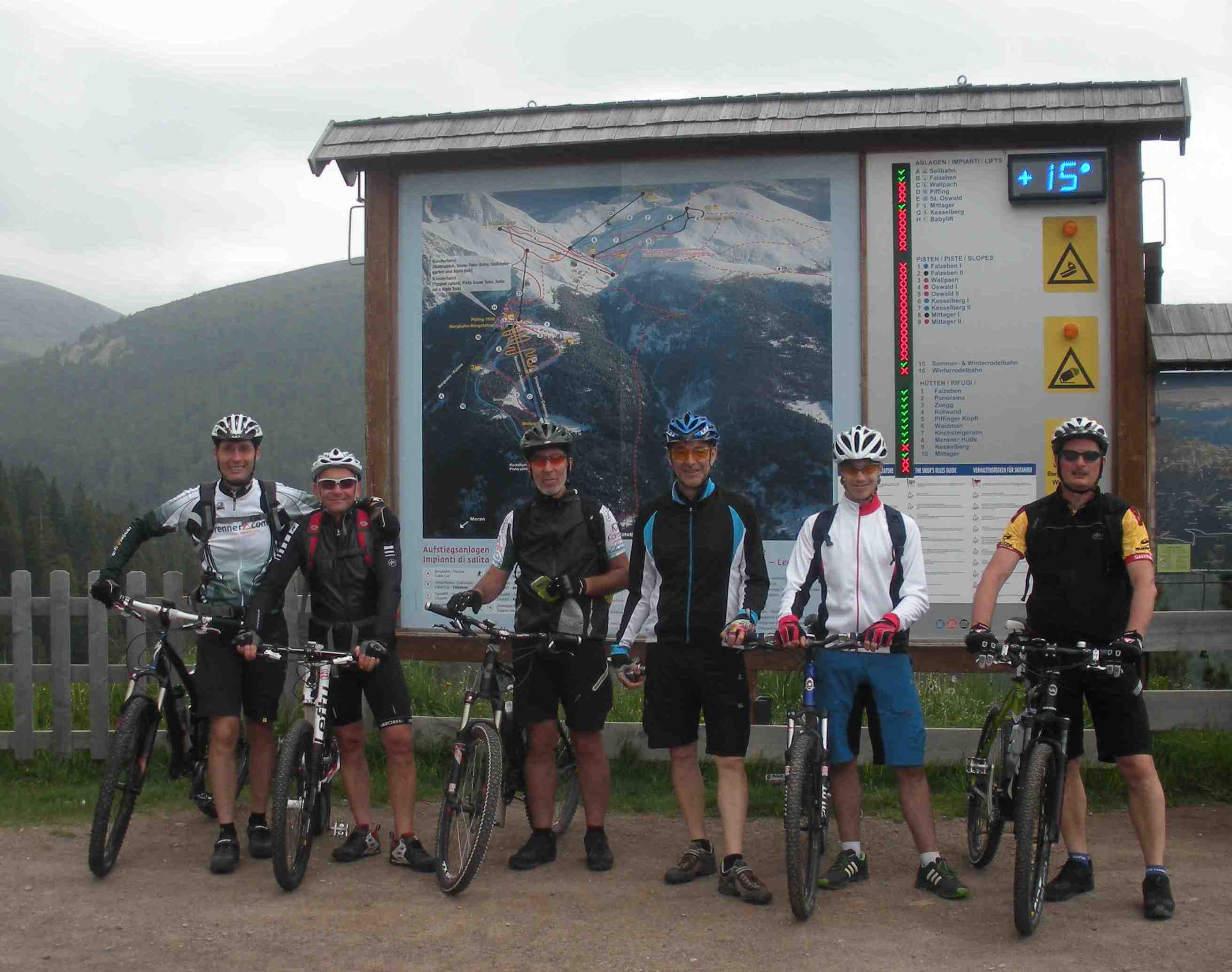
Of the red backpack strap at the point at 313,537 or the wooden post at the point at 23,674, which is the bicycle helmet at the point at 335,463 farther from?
the wooden post at the point at 23,674

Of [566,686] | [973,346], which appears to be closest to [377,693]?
[566,686]

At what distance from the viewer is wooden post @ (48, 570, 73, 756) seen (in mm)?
7938

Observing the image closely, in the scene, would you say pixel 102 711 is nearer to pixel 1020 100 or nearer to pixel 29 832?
pixel 29 832

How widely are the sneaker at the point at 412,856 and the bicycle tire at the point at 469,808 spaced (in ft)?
0.73

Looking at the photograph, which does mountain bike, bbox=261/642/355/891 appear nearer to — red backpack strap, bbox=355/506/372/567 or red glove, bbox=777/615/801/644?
red backpack strap, bbox=355/506/372/567

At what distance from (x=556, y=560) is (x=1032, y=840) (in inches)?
97.6

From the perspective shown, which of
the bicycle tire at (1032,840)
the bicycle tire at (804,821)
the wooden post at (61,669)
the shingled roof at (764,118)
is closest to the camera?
the bicycle tire at (1032,840)

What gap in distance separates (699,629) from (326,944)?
6.71 feet

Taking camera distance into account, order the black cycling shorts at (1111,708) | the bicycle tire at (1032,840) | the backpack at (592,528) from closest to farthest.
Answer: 1. the bicycle tire at (1032,840)
2. the black cycling shorts at (1111,708)
3. the backpack at (592,528)

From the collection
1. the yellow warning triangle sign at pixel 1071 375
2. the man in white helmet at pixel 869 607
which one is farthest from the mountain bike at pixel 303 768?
the yellow warning triangle sign at pixel 1071 375

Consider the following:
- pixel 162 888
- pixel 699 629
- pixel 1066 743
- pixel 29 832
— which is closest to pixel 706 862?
pixel 699 629

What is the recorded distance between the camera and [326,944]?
499 cm

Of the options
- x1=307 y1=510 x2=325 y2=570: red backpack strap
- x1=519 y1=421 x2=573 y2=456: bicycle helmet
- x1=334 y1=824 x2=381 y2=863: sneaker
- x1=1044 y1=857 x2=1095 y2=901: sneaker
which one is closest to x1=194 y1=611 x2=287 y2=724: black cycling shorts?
x1=307 y1=510 x2=325 y2=570: red backpack strap

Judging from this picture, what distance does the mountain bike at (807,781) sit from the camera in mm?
5113
